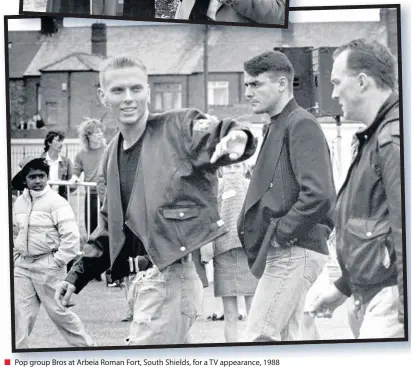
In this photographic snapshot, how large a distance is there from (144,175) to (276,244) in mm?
714

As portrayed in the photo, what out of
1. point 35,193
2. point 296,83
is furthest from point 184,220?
point 296,83

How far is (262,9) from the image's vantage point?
14.8ft

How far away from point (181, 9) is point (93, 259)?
1290mm

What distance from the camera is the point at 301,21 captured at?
4.52 meters

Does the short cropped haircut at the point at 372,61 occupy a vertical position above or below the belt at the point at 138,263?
above

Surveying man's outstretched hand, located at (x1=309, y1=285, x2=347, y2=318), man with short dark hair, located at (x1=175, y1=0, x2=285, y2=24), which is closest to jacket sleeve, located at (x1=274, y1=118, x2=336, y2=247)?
man's outstretched hand, located at (x1=309, y1=285, x2=347, y2=318)

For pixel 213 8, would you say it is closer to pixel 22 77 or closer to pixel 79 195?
pixel 22 77

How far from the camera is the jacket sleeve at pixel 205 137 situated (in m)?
4.40

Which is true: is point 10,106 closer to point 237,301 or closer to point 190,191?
point 190,191

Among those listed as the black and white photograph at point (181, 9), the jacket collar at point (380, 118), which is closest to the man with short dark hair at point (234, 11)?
the black and white photograph at point (181, 9)

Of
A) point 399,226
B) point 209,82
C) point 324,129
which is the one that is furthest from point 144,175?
point 399,226

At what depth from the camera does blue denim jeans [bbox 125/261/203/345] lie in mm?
4461

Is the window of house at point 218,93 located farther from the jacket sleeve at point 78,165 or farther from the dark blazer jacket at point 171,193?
the jacket sleeve at point 78,165

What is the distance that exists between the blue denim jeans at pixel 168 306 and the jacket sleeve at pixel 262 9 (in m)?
1.23
